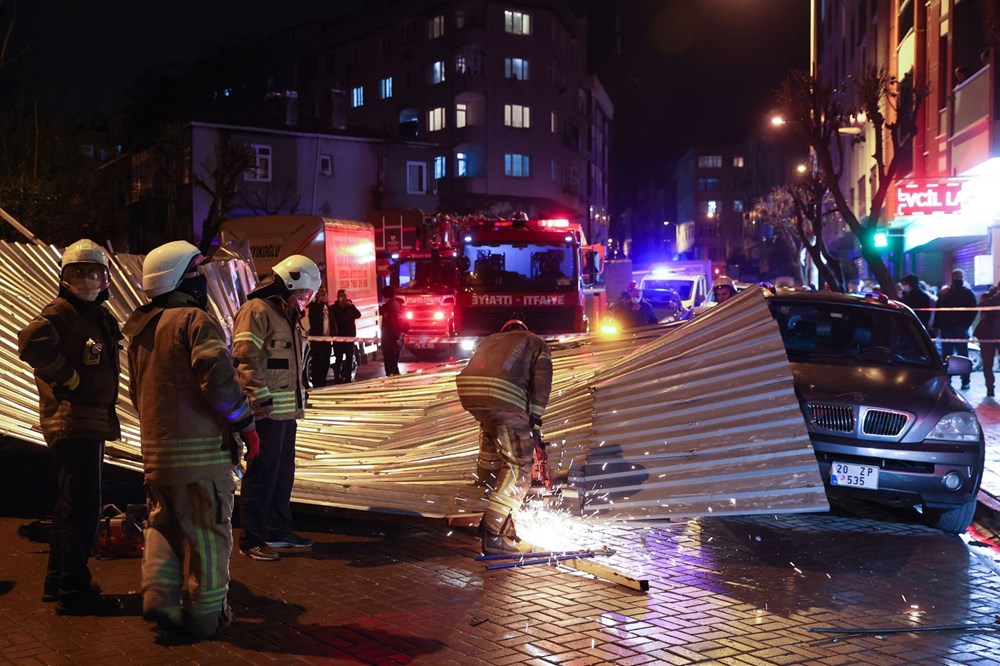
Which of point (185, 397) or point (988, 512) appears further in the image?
point (988, 512)

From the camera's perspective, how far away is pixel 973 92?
2084 cm

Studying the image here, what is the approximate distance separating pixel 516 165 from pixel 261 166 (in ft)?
54.6

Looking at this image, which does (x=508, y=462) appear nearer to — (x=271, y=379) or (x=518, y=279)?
(x=271, y=379)

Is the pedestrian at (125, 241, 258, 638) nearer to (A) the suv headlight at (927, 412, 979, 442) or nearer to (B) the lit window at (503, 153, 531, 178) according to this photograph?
(A) the suv headlight at (927, 412, 979, 442)

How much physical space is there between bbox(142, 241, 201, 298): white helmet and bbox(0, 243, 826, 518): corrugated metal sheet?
2.55 m

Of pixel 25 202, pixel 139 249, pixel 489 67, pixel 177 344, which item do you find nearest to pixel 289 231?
pixel 25 202

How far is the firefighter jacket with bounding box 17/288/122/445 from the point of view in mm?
5727

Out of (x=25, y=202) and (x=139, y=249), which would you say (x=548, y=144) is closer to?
(x=139, y=249)

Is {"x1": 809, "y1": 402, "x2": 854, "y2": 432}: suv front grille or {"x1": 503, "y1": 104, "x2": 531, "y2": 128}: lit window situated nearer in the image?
{"x1": 809, "y1": 402, "x2": 854, "y2": 432}: suv front grille

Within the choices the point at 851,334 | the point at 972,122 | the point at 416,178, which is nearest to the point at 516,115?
the point at 416,178

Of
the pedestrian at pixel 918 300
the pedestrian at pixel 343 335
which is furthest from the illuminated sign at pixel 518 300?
the pedestrian at pixel 918 300

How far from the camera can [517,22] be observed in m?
56.8

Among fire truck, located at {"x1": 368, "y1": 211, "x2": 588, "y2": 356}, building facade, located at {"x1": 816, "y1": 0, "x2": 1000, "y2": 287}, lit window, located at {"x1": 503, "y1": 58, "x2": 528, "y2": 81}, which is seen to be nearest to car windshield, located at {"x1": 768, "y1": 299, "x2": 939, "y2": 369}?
building facade, located at {"x1": 816, "y1": 0, "x2": 1000, "y2": 287}

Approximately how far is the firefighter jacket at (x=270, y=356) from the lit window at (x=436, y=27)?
170ft
